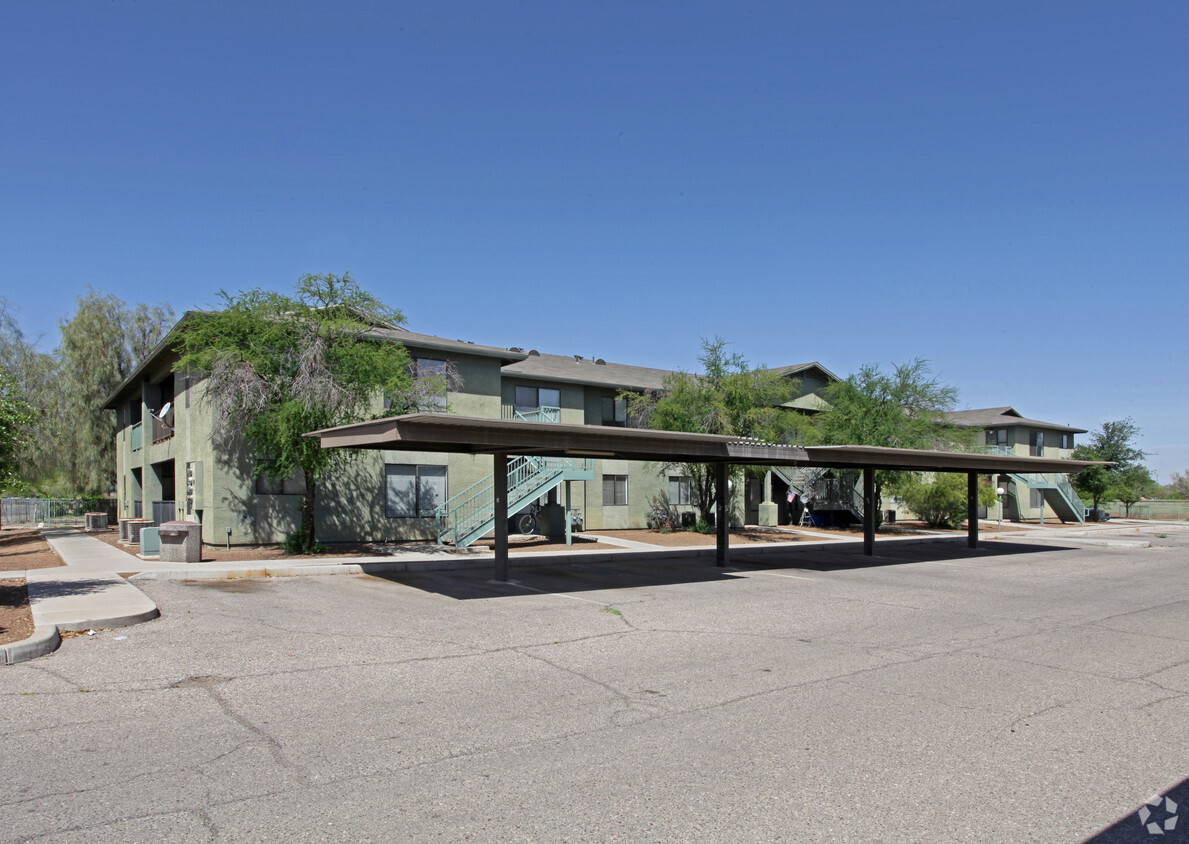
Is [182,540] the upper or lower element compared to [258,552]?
upper

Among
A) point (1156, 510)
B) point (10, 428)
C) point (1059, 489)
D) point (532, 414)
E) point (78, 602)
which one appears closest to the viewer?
point (10, 428)

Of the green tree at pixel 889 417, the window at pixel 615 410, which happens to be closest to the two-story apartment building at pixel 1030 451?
the green tree at pixel 889 417

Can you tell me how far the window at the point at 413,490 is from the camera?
25672mm

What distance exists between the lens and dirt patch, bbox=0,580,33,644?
9406mm

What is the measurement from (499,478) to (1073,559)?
17.7 metres

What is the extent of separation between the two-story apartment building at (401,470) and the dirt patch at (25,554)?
3.54 meters

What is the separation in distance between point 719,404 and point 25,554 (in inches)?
841

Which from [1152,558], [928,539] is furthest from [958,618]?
[928,539]

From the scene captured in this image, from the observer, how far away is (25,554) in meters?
21.0

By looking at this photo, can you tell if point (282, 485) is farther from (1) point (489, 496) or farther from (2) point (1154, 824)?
(2) point (1154, 824)

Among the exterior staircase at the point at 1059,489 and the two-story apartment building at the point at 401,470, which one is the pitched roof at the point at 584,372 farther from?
the exterior staircase at the point at 1059,489

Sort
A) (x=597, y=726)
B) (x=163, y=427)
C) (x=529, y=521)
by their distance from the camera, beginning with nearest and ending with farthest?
(x=597, y=726) → (x=163, y=427) → (x=529, y=521)

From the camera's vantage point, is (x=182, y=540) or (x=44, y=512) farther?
(x=44, y=512)

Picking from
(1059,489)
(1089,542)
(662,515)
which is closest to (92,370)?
→ (662,515)
